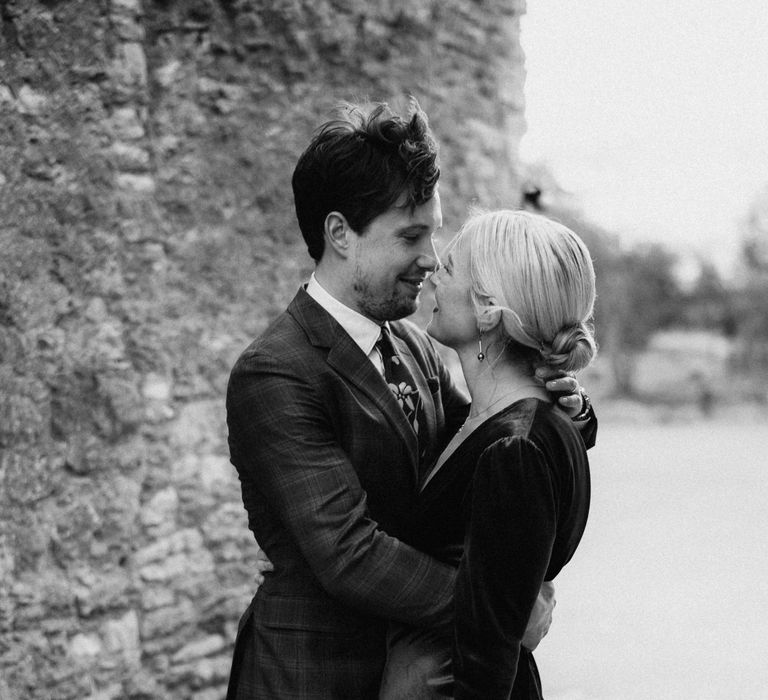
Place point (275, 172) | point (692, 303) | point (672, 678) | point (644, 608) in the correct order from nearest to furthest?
point (275, 172) → point (672, 678) → point (644, 608) → point (692, 303)

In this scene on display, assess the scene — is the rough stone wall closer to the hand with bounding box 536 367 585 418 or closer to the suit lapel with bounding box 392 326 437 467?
the suit lapel with bounding box 392 326 437 467

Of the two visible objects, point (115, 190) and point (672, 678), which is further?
point (672, 678)

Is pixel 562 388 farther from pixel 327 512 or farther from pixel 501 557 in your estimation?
pixel 327 512

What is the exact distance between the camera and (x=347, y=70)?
445 centimetres

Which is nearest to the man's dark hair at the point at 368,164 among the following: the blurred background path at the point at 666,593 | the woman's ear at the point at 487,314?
the woman's ear at the point at 487,314

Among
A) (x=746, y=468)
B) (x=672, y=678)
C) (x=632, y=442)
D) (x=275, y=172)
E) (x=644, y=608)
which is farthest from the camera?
(x=632, y=442)

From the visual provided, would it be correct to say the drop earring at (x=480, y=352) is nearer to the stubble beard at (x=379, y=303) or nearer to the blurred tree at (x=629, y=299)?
the stubble beard at (x=379, y=303)

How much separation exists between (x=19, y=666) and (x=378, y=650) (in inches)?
74.5

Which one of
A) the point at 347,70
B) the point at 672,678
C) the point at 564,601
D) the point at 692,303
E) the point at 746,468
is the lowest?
the point at 692,303

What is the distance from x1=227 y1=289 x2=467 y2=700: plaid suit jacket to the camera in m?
1.89

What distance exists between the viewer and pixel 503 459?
1769mm

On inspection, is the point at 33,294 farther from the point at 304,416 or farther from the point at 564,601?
the point at 564,601

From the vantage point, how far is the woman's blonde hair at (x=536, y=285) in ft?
6.34

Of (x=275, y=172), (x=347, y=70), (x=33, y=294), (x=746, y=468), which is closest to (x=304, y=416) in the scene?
(x=33, y=294)
